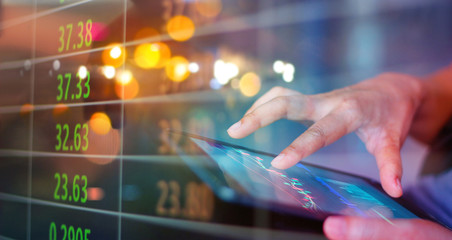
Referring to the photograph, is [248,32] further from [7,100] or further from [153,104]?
[7,100]

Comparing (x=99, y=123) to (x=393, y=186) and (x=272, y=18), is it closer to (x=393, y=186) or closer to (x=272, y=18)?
(x=393, y=186)

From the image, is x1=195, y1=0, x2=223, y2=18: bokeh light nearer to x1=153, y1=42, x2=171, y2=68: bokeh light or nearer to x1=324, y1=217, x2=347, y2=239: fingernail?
x1=153, y1=42, x2=171, y2=68: bokeh light

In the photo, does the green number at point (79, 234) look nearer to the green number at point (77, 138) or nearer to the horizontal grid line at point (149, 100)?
the green number at point (77, 138)

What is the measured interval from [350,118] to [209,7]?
2.63 ft

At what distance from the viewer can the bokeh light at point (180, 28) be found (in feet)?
3.56

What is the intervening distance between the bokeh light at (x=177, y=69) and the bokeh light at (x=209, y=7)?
0.22 metres

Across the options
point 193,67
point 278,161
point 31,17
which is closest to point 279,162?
point 278,161

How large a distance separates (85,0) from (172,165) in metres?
0.49

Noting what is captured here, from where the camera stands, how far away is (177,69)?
109 centimetres

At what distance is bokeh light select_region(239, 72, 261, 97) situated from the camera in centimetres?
140

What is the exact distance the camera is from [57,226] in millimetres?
884

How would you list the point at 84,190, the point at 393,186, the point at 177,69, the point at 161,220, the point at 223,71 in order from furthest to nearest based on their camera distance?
the point at 223,71 < the point at 177,69 < the point at 161,220 < the point at 84,190 < the point at 393,186

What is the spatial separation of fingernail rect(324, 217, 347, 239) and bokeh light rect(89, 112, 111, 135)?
0.58 metres

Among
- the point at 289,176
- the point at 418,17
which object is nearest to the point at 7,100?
the point at 289,176
